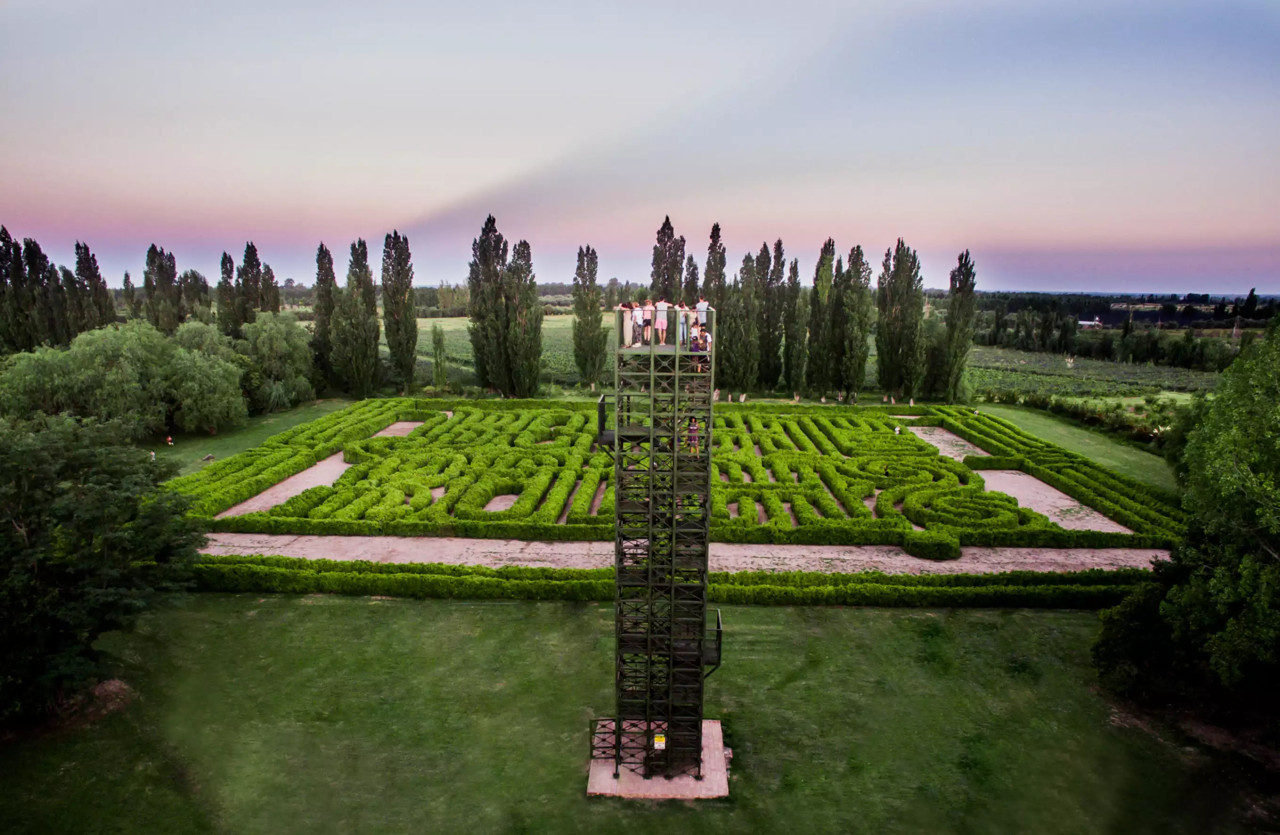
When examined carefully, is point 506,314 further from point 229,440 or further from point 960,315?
point 960,315

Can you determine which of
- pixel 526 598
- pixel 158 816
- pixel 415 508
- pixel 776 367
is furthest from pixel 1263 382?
pixel 776 367

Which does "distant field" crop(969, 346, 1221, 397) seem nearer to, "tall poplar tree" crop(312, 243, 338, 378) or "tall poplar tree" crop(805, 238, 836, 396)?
"tall poplar tree" crop(805, 238, 836, 396)

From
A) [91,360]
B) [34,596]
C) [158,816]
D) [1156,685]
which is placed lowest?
[158,816]

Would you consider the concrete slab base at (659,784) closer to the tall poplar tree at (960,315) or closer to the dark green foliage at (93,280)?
the tall poplar tree at (960,315)

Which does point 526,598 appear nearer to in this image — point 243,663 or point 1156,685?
point 243,663

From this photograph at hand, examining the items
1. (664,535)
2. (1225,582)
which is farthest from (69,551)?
(1225,582)

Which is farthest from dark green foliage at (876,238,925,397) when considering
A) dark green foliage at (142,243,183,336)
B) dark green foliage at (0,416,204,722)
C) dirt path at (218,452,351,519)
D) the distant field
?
dark green foliage at (142,243,183,336)

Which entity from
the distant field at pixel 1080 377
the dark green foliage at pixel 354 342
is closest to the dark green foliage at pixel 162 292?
the dark green foliage at pixel 354 342
